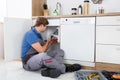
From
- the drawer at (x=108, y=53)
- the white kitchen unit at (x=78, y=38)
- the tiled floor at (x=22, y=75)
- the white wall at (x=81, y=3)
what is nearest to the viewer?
the tiled floor at (x=22, y=75)

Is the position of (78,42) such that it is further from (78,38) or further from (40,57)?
(40,57)

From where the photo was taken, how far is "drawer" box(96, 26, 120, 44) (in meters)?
2.59

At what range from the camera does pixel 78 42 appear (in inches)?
113

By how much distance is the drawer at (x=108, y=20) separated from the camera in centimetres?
256

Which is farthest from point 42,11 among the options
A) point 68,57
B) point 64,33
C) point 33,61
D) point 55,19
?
point 33,61

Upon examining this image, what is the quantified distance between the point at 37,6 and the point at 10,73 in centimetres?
144

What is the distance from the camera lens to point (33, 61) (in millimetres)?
2545

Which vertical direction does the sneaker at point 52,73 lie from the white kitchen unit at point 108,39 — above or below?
below

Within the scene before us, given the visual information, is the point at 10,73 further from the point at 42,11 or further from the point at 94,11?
the point at 94,11

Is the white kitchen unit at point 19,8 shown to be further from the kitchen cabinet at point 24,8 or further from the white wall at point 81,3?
the white wall at point 81,3

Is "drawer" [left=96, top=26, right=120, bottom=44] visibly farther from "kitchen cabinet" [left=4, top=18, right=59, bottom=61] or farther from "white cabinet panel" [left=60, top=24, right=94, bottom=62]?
"kitchen cabinet" [left=4, top=18, right=59, bottom=61]

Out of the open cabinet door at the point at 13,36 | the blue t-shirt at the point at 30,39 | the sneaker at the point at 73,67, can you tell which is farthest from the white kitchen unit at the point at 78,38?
the open cabinet door at the point at 13,36

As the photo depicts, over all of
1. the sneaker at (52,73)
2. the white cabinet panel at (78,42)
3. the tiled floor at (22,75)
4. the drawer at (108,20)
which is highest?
the drawer at (108,20)

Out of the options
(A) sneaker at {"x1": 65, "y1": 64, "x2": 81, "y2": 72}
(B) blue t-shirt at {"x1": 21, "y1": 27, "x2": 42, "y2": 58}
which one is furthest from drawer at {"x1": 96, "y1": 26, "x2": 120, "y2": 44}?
(B) blue t-shirt at {"x1": 21, "y1": 27, "x2": 42, "y2": 58}
